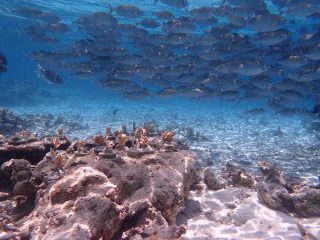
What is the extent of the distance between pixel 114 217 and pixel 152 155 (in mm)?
1912

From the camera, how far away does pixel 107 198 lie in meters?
4.33

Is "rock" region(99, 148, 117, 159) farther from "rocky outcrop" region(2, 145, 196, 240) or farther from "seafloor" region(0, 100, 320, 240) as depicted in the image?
"seafloor" region(0, 100, 320, 240)

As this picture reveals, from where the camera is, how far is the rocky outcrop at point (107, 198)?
3992 mm

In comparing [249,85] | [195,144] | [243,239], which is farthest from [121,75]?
[243,239]

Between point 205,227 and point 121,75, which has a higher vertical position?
point 121,75

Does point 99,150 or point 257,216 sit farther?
point 257,216

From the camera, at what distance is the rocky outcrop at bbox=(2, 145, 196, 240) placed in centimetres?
399

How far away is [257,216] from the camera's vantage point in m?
6.32

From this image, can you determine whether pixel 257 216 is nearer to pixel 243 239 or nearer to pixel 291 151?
pixel 243 239

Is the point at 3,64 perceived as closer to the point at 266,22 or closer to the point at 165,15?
the point at 165,15

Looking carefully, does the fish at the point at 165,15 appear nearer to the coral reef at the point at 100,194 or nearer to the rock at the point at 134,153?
the coral reef at the point at 100,194

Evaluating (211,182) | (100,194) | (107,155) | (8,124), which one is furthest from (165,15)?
(100,194)

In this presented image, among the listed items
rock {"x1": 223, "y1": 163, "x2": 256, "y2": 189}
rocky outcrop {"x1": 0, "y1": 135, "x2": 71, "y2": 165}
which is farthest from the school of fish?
rocky outcrop {"x1": 0, "y1": 135, "x2": 71, "y2": 165}

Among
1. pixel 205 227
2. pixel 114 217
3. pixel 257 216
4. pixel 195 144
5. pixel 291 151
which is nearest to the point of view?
pixel 114 217
